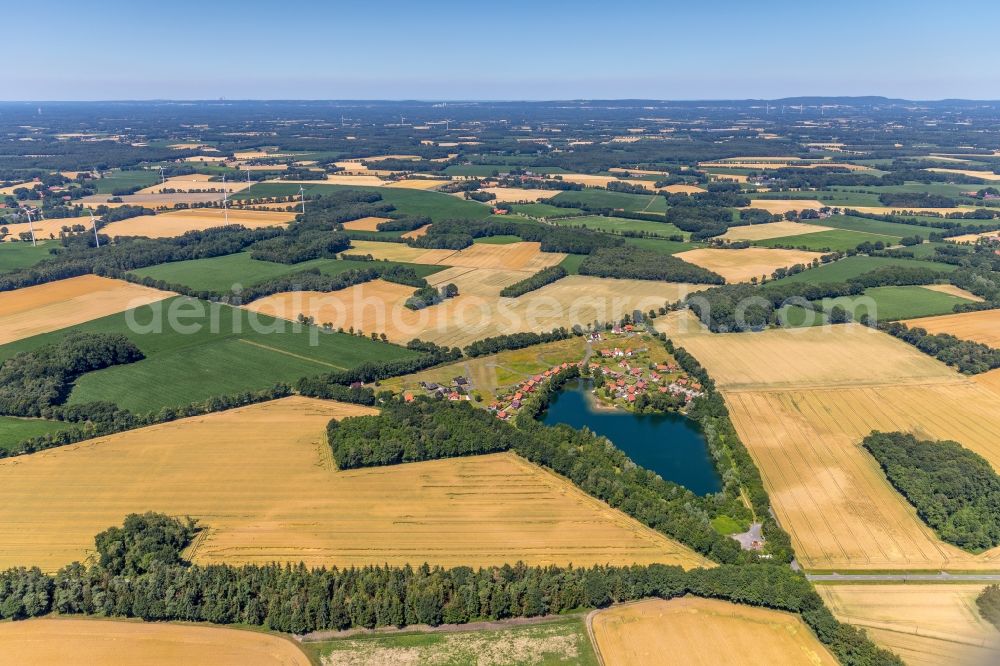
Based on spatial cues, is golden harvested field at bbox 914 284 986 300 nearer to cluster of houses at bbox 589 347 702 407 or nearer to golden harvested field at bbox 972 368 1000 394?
golden harvested field at bbox 972 368 1000 394

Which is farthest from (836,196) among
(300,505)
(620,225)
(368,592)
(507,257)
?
(368,592)

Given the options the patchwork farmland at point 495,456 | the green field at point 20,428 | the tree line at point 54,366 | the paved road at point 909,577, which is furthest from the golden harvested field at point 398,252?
the paved road at point 909,577

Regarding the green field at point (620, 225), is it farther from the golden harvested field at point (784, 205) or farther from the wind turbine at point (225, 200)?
the wind turbine at point (225, 200)

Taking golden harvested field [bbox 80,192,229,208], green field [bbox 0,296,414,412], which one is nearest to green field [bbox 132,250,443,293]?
green field [bbox 0,296,414,412]

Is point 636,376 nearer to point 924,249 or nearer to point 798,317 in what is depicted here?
point 798,317

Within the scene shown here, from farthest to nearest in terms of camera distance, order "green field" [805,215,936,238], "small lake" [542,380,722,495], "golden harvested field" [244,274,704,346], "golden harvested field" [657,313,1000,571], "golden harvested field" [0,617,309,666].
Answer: "green field" [805,215,936,238]
"golden harvested field" [244,274,704,346]
"small lake" [542,380,722,495]
"golden harvested field" [657,313,1000,571]
"golden harvested field" [0,617,309,666]

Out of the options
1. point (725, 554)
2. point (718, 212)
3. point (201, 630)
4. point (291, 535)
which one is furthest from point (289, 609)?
point (718, 212)
